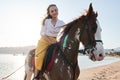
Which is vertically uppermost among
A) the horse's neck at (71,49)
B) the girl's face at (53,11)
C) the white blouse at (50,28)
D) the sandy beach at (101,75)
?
the girl's face at (53,11)

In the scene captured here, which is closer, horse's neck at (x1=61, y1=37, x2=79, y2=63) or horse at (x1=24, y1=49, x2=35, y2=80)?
horse's neck at (x1=61, y1=37, x2=79, y2=63)

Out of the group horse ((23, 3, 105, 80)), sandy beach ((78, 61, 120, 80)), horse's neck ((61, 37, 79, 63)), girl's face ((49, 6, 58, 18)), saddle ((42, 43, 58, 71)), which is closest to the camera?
horse ((23, 3, 105, 80))

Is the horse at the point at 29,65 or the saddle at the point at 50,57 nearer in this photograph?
the saddle at the point at 50,57

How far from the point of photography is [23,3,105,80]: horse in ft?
21.5

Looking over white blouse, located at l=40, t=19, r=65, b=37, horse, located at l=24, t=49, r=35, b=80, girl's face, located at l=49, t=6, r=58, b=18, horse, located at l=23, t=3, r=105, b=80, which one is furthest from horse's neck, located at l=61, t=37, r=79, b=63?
horse, located at l=24, t=49, r=35, b=80

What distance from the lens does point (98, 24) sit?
6.64 m

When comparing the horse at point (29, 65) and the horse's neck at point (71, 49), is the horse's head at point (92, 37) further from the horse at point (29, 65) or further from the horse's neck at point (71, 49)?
the horse at point (29, 65)

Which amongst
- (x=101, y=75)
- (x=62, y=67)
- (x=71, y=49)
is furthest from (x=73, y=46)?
(x=101, y=75)

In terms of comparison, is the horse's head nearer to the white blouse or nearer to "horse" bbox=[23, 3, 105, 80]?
"horse" bbox=[23, 3, 105, 80]

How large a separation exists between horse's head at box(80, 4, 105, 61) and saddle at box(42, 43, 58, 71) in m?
0.78

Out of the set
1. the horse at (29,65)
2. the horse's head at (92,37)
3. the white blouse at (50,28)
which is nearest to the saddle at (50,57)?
the white blouse at (50,28)

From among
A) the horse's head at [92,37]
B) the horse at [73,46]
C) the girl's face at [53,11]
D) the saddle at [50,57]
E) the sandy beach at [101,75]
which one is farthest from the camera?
the sandy beach at [101,75]

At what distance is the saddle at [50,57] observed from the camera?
23.1 ft

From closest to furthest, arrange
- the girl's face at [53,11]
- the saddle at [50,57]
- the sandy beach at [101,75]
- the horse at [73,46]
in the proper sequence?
the horse at [73,46]
the saddle at [50,57]
the girl's face at [53,11]
the sandy beach at [101,75]
